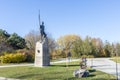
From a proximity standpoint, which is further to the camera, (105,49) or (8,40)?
(105,49)

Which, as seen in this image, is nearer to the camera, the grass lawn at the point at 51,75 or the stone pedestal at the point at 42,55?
the grass lawn at the point at 51,75

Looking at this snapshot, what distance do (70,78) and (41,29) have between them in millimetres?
10766

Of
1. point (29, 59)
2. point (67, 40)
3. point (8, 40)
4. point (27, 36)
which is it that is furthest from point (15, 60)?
point (67, 40)

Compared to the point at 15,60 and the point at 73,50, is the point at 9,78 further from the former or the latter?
the point at 73,50

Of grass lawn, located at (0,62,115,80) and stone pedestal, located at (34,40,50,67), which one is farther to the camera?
stone pedestal, located at (34,40,50,67)

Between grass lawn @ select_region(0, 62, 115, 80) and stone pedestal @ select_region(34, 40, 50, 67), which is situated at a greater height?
stone pedestal @ select_region(34, 40, 50, 67)

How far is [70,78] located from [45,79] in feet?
5.05

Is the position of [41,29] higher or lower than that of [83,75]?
higher

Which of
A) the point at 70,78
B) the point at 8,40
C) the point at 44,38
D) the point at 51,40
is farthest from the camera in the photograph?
the point at 51,40

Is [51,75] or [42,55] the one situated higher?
[42,55]

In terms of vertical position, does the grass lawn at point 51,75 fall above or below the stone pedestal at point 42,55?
below

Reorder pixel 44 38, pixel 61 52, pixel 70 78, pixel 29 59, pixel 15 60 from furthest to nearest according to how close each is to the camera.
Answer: pixel 61 52, pixel 29 59, pixel 15 60, pixel 44 38, pixel 70 78

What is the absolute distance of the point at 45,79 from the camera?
13062 mm

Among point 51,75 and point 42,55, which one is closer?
point 51,75
